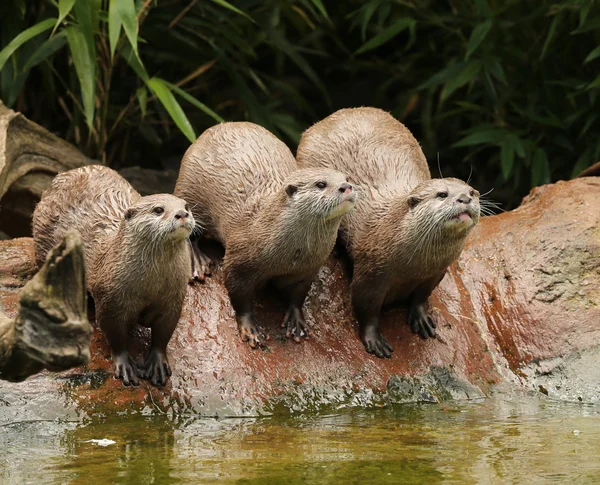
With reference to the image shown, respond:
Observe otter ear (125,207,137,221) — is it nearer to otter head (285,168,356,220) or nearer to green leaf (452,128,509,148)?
otter head (285,168,356,220)

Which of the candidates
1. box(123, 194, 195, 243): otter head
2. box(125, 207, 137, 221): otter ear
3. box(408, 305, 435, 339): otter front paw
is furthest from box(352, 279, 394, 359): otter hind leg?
box(125, 207, 137, 221): otter ear

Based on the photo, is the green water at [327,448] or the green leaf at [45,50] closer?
the green water at [327,448]

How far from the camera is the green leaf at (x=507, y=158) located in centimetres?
574

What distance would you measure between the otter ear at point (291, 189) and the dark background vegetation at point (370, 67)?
129 cm

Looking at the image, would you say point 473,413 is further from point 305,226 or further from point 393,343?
point 305,226

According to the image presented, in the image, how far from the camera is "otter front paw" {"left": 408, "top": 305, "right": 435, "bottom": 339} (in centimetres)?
440

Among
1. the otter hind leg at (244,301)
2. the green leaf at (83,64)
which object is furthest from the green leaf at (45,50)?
the otter hind leg at (244,301)

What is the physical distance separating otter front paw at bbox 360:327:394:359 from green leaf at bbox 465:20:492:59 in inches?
79.2

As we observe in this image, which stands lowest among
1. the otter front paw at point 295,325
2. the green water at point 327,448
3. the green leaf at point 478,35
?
the green water at point 327,448

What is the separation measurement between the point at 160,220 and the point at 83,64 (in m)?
1.66

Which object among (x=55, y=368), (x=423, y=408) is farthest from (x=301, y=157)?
(x=55, y=368)

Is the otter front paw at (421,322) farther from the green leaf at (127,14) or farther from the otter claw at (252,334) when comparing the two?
the green leaf at (127,14)

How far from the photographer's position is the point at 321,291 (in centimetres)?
452

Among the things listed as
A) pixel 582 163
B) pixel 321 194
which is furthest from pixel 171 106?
pixel 582 163
